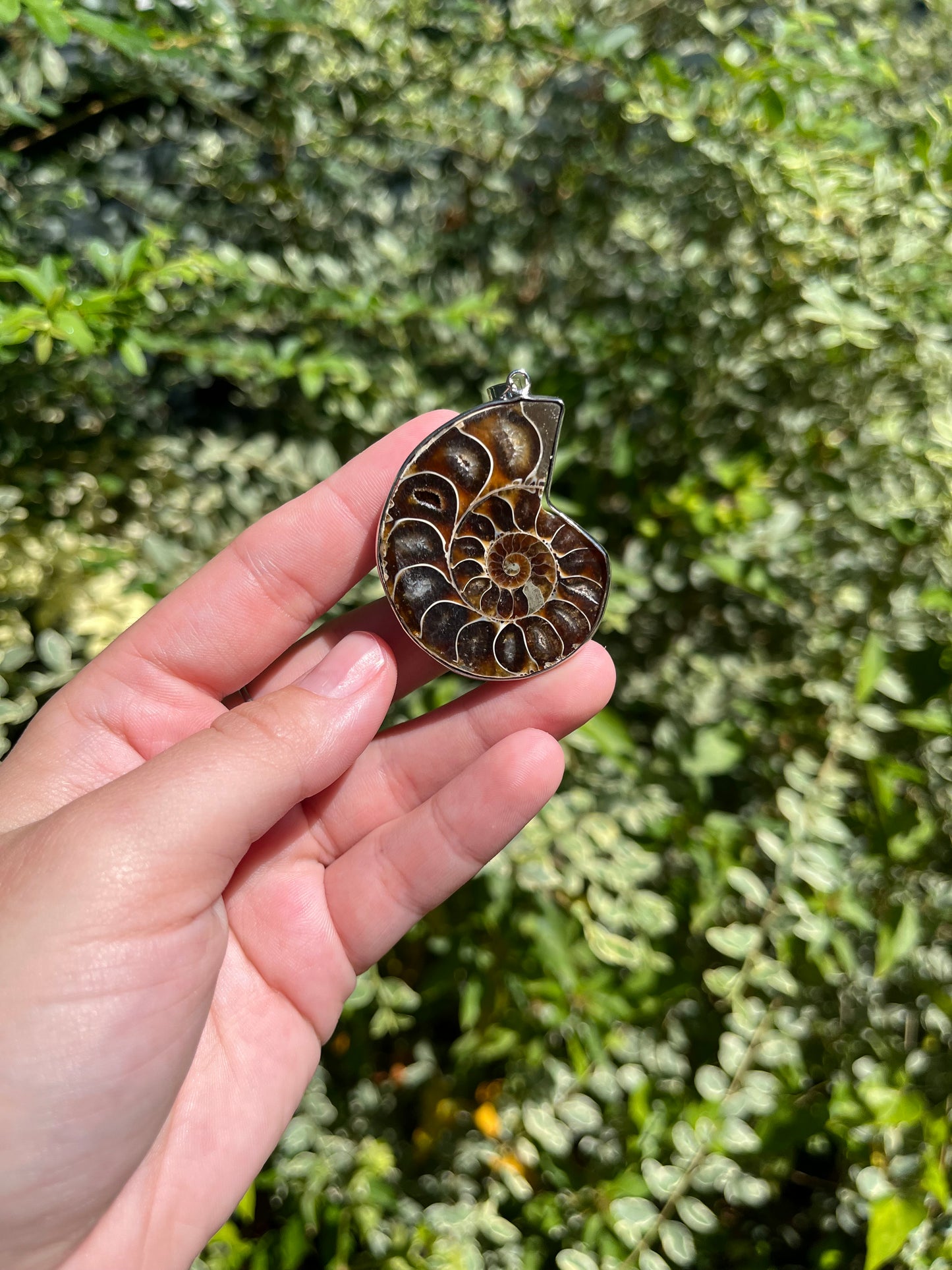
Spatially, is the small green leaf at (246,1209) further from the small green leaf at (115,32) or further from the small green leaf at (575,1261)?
the small green leaf at (115,32)

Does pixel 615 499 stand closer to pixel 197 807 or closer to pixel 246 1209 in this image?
pixel 197 807

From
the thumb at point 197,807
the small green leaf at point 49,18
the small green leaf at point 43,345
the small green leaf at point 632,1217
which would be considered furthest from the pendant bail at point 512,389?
the small green leaf at point 632,1217

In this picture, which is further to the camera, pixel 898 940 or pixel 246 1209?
pixel 246 1209

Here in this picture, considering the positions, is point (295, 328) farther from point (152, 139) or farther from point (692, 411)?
point (692, 411)

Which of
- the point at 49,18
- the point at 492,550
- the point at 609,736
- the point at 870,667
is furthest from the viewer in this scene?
the point at 609,736

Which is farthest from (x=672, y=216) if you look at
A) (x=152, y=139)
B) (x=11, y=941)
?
(x=11, y=941)

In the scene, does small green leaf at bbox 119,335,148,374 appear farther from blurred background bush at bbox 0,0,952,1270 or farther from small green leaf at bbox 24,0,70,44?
small green leaf at bbox 24,0,70,44

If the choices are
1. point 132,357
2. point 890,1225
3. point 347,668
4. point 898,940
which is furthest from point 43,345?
point 890,1225
